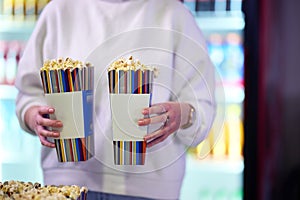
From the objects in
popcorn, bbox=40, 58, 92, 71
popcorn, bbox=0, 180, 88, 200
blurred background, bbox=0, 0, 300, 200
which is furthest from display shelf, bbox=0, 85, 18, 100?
popcorn, bbox=0, 180, 88, 200

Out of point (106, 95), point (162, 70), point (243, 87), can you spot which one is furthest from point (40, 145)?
point (243, 87)

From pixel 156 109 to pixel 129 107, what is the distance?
0.11 m

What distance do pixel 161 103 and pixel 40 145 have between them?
0.42m

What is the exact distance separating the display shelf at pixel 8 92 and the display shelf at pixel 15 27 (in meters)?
0.18

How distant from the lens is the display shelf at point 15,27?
2146 mm

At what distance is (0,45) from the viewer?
225 centimetres

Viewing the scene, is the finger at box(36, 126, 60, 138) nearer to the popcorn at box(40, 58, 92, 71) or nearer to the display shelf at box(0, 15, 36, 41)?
the popcorn at box(40, 58, 92, 71)

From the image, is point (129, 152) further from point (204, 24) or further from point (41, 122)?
point (204, 24)

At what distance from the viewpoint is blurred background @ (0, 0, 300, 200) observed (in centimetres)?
217

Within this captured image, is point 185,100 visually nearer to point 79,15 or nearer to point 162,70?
point 162,70

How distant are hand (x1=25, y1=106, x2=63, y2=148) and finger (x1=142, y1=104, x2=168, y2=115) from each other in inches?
9.8

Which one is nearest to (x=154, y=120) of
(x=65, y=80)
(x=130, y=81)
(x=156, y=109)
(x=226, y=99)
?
(x=156, y=109)

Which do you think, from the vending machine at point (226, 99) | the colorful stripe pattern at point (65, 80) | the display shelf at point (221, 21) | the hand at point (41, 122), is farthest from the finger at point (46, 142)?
the display shelf at point (221, 21)

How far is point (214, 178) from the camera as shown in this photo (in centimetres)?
242
